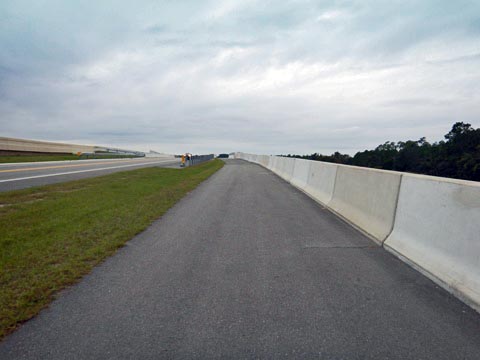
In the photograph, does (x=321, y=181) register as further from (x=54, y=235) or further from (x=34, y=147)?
(x=34, y=147)

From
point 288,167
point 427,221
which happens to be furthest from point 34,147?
Answer: point 427,221

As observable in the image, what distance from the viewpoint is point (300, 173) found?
14.7 meters

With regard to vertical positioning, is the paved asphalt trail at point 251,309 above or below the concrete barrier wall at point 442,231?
below

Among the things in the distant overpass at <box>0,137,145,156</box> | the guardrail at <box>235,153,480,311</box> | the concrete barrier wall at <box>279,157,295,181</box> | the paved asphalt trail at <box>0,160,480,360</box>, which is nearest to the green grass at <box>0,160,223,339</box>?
the paved asphalt trail at <box>0,160,480,360</box>

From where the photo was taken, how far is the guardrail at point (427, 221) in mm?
3607

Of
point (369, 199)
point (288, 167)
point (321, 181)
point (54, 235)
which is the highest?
point (369, 199)

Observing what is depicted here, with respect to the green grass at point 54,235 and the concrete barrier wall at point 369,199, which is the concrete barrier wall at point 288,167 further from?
the concrete barrier wall at point 369,199

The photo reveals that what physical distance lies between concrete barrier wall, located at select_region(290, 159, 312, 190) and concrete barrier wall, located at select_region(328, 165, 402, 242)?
15.5 feet

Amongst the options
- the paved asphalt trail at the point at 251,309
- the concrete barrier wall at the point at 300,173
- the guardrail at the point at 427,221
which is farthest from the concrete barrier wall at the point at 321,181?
the paved asphalt trail at the point at 251,309

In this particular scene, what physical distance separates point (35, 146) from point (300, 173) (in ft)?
144

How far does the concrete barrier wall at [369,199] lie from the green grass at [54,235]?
16.0 ft

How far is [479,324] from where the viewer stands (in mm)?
2979

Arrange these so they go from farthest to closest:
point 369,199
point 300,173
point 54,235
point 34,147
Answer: point 34,147
point 300,173
point 369,199
point 54,235

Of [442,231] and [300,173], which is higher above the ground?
[442,231]
